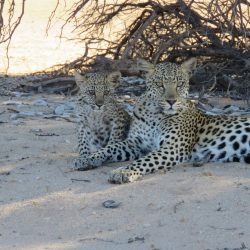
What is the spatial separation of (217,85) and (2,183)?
18.4ft

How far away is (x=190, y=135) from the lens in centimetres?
816

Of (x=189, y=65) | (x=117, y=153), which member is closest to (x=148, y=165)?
(x=117, y=153)

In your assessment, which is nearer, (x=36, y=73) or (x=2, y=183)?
(x=2, y=183)

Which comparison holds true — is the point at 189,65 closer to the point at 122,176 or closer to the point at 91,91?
the point at 91,91

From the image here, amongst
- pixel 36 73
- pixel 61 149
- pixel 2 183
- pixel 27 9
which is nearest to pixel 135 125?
pixel 61 149

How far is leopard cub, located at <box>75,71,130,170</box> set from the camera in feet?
27.3

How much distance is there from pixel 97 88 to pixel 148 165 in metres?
1.14

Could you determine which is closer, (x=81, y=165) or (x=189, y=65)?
(x=81, y=165)

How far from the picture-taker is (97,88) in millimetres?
8305

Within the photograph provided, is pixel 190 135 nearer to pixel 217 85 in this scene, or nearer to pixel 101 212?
pixel 101 212

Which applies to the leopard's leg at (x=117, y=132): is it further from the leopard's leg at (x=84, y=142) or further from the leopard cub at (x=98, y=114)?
the leopard's leg at (x=84, y=142)

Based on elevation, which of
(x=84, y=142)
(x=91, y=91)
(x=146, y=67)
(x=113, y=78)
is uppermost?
(x=146, y=67)

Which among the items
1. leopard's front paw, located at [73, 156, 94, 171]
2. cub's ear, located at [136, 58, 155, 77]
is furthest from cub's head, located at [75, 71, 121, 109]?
leopard's front paw, located at [73, 156, 94, 171]

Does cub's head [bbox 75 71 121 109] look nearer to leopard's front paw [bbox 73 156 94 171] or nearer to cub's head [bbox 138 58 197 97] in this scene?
cub's head [bbox 138 58 197 97]
